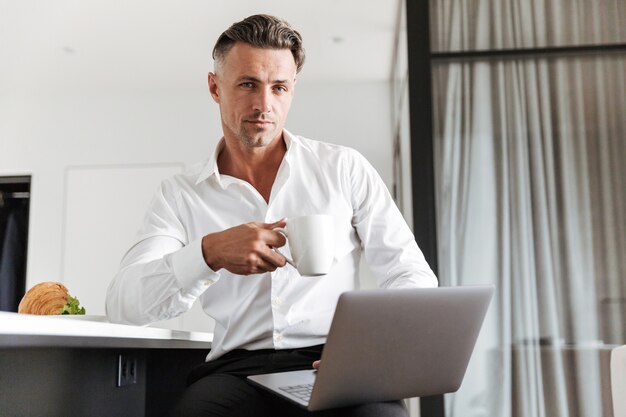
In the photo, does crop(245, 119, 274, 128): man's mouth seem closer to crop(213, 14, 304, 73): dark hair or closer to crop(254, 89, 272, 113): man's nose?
crop(254, 89, 272, 113): man's nose

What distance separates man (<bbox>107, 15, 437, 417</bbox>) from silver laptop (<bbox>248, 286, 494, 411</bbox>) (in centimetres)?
25

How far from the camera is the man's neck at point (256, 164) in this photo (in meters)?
1.54

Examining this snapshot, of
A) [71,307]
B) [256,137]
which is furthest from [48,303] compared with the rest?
[256,137]

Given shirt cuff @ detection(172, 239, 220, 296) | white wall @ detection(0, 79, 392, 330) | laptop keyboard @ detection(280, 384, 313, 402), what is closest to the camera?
laptop keyboard @ detection(280, 384, 313, 402)

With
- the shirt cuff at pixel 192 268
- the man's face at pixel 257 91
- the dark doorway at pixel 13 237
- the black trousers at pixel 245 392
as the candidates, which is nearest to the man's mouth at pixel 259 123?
the man's face at pixel 257 91

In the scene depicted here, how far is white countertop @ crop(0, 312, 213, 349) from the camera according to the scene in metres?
0.91

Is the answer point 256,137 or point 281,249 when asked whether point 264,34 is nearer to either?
point 256,137

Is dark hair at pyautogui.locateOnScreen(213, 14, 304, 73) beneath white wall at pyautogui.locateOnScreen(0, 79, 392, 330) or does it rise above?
beneath

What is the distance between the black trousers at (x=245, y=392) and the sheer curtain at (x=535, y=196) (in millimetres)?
1644

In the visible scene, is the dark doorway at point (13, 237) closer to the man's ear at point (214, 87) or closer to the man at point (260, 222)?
the man's ear at point (214, 87)

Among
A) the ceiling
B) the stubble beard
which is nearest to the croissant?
the stubble beard

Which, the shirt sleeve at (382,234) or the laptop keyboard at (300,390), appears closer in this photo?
the laptop keyboard at (300,390)

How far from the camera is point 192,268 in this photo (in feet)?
3.98

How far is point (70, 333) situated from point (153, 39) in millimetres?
4025
